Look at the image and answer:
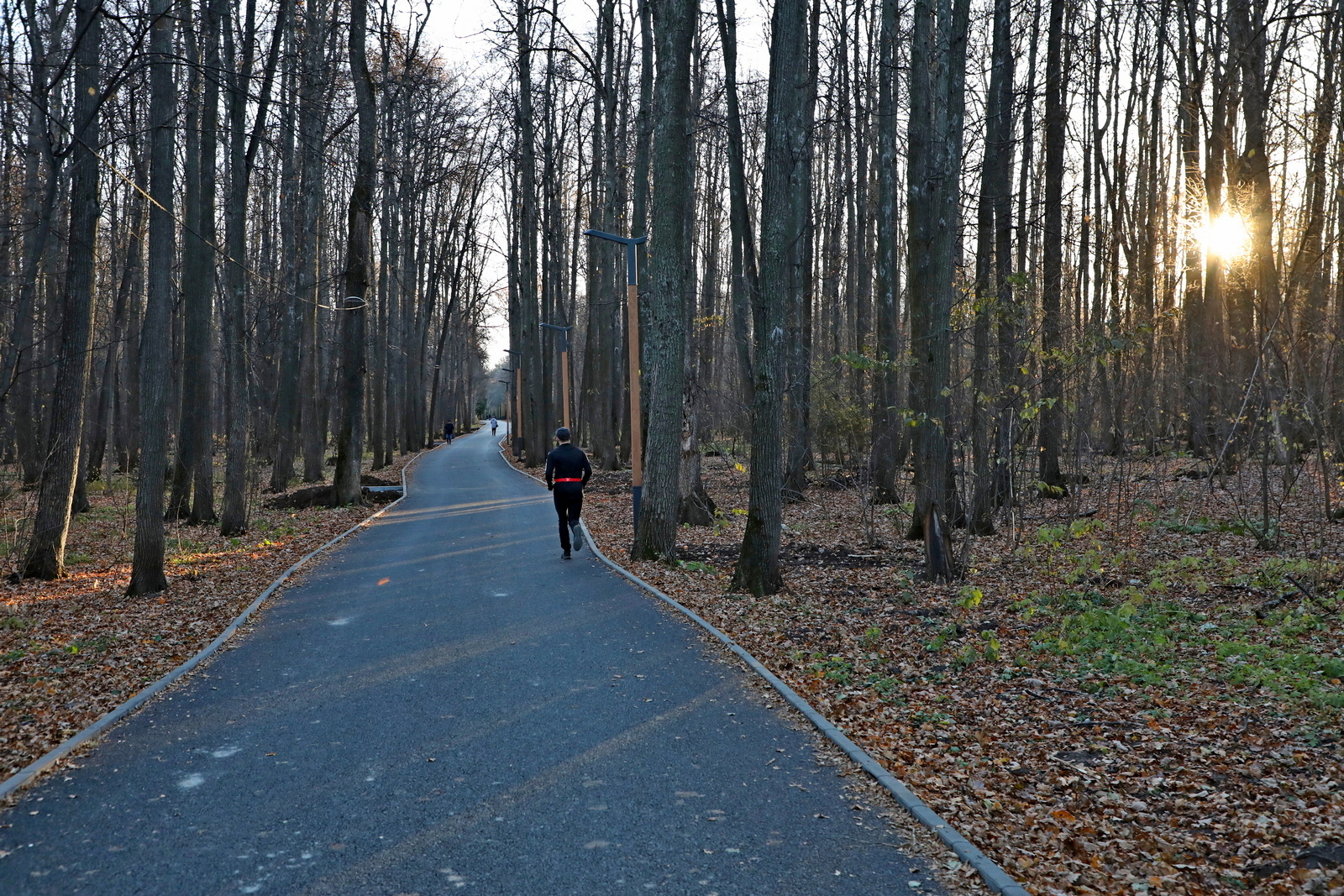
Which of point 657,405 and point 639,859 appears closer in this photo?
point 639,859

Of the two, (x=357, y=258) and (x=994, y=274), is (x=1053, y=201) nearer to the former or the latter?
(x=994, y=274)

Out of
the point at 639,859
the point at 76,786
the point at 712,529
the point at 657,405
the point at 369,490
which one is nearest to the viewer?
the point at 639,859

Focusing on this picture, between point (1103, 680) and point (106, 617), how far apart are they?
9946 millimetres

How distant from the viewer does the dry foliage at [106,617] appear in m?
6.66

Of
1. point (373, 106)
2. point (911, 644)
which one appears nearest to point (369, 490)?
point (373, 106)

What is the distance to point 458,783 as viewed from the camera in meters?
5.16

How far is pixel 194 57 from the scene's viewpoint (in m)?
14.2

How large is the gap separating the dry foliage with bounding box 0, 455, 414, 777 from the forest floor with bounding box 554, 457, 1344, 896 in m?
5.21

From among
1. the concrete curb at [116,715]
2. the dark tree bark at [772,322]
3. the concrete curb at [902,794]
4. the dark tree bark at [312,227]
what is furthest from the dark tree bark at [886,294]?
the concrete curb at [116,715]

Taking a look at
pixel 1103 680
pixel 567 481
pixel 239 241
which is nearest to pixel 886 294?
pixel 567 481

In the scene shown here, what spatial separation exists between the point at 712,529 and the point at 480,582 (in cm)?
616

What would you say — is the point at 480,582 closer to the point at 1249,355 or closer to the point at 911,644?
the point at 911,644

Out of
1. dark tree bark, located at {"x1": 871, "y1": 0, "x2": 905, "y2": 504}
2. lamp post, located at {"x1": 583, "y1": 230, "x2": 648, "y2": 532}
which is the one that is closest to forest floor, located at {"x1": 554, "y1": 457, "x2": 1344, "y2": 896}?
lamp post, located at {"x1": 583, "y1": 230, "x2": 648, "y2": 532}

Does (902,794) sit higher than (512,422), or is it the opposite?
(512,422)
